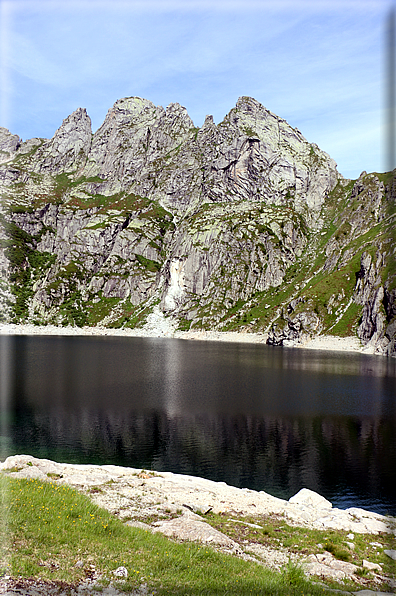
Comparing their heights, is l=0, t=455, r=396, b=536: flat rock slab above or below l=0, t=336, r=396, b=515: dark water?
above

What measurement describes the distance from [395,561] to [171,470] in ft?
99.7

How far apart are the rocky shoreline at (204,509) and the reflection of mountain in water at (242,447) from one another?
6531 millimetres

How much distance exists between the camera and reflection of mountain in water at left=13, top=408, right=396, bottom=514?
119ft

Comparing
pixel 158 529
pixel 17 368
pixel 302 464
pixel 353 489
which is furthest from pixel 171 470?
pixel 17 368

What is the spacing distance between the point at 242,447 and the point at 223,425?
27.2ft

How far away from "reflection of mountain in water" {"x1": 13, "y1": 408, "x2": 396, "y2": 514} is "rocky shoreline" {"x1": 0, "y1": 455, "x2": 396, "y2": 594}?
6531mm

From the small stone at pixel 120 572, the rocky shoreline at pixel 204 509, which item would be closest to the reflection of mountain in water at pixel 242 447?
the rocky shoreline at pixel 204 509

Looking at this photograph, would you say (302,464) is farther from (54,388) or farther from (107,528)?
(54,388)

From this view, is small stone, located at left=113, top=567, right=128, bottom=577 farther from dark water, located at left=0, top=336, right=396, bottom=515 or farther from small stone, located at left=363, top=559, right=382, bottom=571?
dark water, located at left=0, top=336, right=396, bottom=515

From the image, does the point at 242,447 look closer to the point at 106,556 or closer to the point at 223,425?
the point at 223,425

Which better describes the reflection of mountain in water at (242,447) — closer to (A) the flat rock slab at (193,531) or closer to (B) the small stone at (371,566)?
(B) the small stone at (371,566)

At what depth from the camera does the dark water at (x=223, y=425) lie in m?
38.2

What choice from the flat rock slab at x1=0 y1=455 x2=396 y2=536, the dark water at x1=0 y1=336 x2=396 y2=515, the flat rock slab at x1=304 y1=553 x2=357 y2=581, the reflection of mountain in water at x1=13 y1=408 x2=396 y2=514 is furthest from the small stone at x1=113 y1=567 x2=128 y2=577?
the reflection of mountain in water at x1=13 y1=408 x2=396 y2=514

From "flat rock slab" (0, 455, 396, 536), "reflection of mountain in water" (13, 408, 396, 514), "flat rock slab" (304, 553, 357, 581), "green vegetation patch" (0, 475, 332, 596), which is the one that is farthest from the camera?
"reflection of mountain in water" (13, 408, 396, 514)
